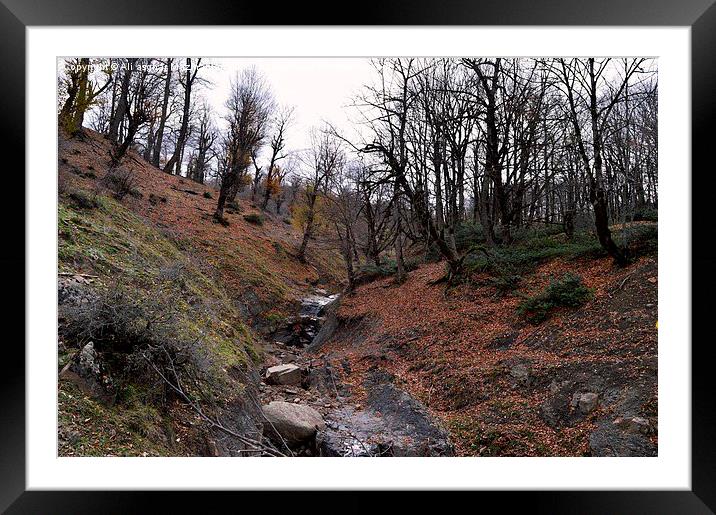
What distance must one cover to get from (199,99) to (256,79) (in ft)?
7.72

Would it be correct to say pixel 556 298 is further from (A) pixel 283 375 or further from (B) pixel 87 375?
(B) pixel 87 375

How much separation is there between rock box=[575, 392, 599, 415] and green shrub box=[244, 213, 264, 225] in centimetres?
1001

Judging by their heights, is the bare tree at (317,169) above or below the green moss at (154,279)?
above

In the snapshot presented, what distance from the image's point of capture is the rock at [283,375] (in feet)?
19.2

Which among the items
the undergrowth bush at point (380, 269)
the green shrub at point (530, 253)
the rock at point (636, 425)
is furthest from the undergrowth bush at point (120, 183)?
the rock at point (636, 425)

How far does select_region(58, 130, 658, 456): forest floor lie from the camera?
341cm

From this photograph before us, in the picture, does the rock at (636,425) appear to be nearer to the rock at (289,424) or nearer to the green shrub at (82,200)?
the rock at (289,424)

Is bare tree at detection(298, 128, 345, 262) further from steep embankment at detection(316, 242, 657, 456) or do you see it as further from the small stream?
steep embankment at detection(316, 242, 657, 456)

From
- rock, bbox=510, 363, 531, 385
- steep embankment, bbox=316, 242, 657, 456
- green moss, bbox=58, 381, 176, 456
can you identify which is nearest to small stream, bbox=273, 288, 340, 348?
steep embankment, bbox=316, 242, 657, 456

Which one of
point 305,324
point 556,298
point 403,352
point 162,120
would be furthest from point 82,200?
point 556,298

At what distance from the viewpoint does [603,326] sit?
15.2 ft

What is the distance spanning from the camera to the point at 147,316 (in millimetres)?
3264
